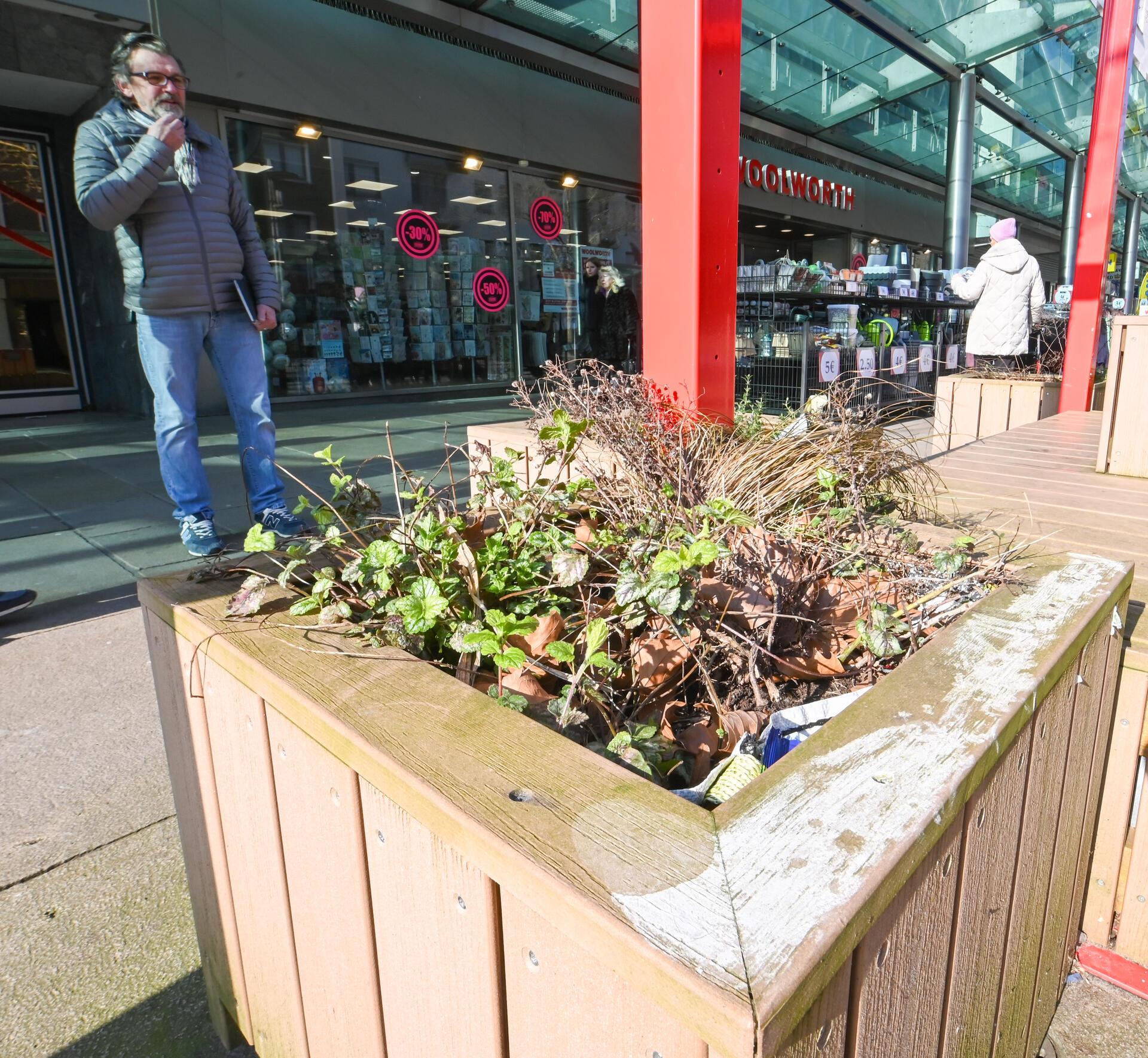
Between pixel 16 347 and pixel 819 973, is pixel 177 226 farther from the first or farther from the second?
pixel 16 347

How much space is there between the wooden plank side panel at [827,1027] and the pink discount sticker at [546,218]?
12.2 m

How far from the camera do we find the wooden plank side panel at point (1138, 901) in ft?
5.21

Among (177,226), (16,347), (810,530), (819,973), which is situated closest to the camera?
(819,973)

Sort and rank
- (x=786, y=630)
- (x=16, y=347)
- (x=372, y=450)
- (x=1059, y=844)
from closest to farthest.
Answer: (x=1059, y=844) < (x=786, y=630) < (x=372, y=450) < (x=16, y=347)

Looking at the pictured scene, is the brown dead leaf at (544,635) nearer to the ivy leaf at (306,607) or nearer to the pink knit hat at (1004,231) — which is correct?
the ivy leaf at (306,607)

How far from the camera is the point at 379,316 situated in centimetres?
1064

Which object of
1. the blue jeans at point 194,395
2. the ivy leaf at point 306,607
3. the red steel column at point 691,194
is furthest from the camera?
the blue jeans at point 194,395

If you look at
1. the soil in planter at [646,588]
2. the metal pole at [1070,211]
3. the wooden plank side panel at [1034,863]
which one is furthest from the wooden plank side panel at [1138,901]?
the metal pole at [1070,211]

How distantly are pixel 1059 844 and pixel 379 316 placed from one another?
10441 millimetres

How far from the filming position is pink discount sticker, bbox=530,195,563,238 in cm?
1184

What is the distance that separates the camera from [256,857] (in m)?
1.17

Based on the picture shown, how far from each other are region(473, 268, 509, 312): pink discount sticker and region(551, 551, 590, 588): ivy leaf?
428 inches

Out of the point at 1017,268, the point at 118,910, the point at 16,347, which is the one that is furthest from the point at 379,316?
the point at 118,910

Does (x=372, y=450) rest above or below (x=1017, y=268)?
below
